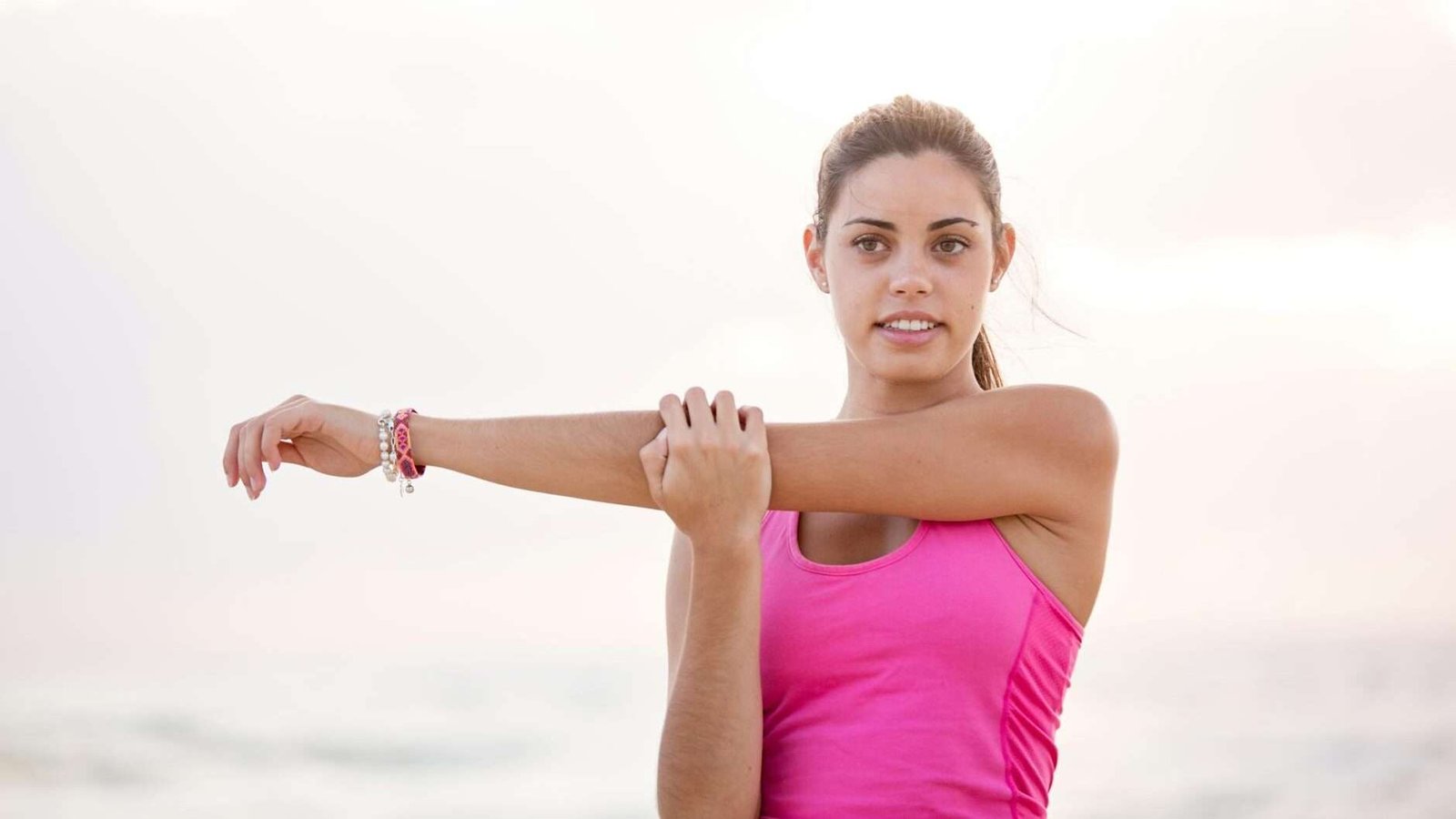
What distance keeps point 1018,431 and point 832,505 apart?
0.33 metres

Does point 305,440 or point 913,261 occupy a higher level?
point 913,261

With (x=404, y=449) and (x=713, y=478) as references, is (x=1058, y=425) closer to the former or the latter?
(x=713, y=478)

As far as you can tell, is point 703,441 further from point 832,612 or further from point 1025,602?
point 1025,602

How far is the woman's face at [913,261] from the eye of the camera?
9.13ft

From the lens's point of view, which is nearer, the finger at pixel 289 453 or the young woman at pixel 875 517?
the young woman at pixel 875 517

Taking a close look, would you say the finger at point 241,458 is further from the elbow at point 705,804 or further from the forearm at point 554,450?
the elbow at point 705,804

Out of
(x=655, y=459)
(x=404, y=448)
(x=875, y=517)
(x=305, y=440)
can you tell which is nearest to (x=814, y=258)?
(x=875, y=517)

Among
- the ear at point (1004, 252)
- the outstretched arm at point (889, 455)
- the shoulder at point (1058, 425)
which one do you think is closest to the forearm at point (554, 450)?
the outstretched arm at point (889, 455)

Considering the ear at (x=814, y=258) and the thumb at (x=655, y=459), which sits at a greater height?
the ear at (x=814, y=258)

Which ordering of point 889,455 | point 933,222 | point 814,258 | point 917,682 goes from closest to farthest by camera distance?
point 917,682, point 889,455, point 933,222, point 814,258

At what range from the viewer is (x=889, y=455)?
2.69m

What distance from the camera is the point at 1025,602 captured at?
2668 millimetres

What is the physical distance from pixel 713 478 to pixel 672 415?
139 mm

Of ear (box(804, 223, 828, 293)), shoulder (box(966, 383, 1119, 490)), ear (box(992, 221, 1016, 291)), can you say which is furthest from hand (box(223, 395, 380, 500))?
ear (box(992, 221, 1016, 291))
